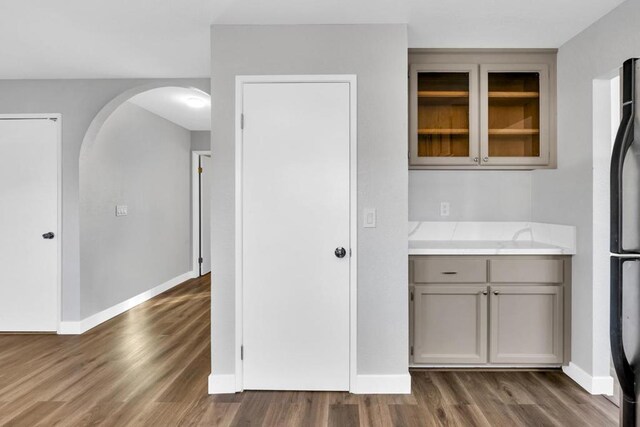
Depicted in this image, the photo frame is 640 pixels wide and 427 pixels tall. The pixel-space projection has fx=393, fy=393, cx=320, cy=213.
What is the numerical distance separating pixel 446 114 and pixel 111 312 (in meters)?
3.85

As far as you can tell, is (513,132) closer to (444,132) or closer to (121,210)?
(444,132)

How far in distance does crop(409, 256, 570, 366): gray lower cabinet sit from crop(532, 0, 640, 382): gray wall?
14 cm

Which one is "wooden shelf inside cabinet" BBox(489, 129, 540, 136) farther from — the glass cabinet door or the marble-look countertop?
the marble-look countertop

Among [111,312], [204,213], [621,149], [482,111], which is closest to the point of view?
[621,149]

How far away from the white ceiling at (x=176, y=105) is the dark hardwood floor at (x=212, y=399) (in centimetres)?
246

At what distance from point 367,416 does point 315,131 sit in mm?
1734

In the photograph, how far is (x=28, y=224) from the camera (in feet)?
12.3

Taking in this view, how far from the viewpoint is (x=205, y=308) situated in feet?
15.0

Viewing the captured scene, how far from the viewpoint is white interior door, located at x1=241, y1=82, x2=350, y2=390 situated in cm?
252

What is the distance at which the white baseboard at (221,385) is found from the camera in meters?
2.52

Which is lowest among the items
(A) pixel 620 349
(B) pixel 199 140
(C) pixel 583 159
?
(A) pixel 620 349

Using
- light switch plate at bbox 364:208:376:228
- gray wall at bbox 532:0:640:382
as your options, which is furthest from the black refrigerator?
light switch plate at bbox 364:208:376:228

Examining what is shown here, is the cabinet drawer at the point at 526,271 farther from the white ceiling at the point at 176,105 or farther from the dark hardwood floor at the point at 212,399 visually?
the white ceiling at the point at 176,105

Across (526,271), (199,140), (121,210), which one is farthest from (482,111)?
(199,140)
